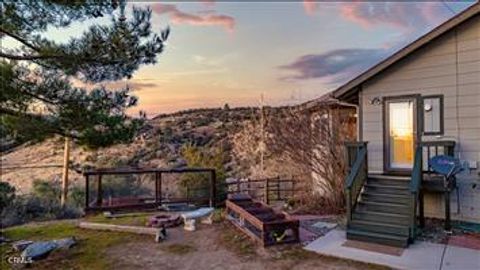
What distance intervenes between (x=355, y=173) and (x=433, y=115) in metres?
2.27

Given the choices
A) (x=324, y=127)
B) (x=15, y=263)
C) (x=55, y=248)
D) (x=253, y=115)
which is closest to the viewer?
(x=15, y=263)

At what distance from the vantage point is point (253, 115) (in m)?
18.9

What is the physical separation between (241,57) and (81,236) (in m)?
9.87

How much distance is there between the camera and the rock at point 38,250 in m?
6.61

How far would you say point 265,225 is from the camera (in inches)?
267

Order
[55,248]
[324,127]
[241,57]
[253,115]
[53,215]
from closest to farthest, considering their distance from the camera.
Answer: [55,248]
[324,127]
[53,215]
[241,57]
[253,115]

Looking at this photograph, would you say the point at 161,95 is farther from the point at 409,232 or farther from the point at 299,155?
the point at 409,232

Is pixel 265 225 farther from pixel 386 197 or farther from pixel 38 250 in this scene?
pixel 38 250

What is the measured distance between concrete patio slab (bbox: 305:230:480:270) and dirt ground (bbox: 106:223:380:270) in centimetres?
27

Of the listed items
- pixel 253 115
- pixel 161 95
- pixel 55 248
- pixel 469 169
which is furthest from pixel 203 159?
pixel 469 169

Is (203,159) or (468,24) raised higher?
(468,24)

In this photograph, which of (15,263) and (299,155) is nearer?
(15,263)

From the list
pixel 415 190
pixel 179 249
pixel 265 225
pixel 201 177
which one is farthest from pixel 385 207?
pixel 201 177

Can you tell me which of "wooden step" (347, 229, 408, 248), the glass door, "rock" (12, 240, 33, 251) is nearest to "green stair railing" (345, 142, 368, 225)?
"wooden step" (347, 229, 408, 248)
